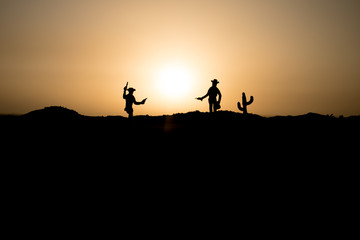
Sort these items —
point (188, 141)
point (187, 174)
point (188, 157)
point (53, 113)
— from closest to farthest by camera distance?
1. point (187, 174)
2. point (188, 157)
3. point (188, 141)
4. point (53, 113)

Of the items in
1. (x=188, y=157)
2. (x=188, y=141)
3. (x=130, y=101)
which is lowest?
(x=188, y=157)

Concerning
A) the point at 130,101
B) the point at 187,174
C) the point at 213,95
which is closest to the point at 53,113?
the point at 130,101

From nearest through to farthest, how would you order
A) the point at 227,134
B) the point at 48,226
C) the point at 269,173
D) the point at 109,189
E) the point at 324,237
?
the point at 324,237, the point at 48,226, the point at 109,189, the point at 269,173, the point at 227,134

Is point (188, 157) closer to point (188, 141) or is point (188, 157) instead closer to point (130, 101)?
point (188, 141)

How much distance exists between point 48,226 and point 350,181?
7822 millimetres

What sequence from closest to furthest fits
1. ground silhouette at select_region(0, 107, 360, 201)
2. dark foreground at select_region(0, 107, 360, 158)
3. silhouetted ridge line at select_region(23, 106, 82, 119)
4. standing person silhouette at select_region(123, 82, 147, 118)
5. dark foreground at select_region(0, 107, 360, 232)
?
dark foreground at select_region(0, 107, 360, 232) < ground silhouette at select_region(0, 107, 360, 201) < dark foreground at select_region(0, 107, 360, 158) < silhouetted ridge line at select_region(23, 106, 82, 119) < standing person silhouette at select_region(123, 82, 147, 118)

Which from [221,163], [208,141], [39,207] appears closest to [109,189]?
[39,207]

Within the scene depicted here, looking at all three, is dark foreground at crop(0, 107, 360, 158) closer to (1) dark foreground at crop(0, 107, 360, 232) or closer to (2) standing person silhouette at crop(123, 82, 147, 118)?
(1) dark foreground at crop(0, 107, 360, 232)

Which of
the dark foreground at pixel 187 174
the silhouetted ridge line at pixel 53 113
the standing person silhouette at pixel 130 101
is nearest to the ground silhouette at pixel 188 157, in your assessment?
the dark foreground at pixel 187 174

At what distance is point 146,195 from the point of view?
23.9 ft

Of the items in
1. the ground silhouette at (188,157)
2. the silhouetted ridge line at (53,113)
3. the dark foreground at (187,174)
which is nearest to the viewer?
the dark foreground at (187,174)

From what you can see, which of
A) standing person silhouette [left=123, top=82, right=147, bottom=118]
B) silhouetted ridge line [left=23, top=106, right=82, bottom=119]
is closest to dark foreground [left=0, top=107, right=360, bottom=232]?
silhouetted ridge line [left=23, top=106, right=82, bottom=119]

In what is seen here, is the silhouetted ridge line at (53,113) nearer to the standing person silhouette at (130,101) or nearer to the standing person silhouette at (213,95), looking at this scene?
the standing person silhouette at (130,101)

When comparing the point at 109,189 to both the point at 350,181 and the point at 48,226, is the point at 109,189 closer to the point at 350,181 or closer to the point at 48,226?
the point at 48,226
